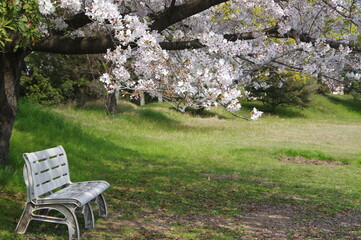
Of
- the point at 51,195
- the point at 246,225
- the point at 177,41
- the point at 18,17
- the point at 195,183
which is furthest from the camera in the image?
the point at 195,183

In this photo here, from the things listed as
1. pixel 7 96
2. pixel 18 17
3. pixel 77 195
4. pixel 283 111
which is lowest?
pixel 283 111

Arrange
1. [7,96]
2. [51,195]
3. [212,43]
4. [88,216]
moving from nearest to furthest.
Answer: [51,195]
[88,216]
[212,43]
[7,96]

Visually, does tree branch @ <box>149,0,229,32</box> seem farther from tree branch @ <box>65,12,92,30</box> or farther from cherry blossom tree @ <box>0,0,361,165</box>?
tree branch @ <box>65,12,92,30</box>

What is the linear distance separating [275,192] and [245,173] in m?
2.41

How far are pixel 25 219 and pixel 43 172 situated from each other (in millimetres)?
753

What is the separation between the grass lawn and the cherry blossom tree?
1727 mm

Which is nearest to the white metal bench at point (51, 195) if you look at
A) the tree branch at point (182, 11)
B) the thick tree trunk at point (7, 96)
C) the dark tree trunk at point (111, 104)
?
the thick tree trunk at point (7, 96)

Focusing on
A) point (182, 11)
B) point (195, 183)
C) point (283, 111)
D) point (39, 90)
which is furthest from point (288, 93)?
point (182, 11)

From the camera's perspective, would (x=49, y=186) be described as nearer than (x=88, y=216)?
Yes

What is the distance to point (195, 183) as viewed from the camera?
376 inches

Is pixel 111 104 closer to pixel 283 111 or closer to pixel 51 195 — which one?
pixel 51 195

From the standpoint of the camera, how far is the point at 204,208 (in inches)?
284

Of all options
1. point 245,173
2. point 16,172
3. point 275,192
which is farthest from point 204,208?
point 245,173

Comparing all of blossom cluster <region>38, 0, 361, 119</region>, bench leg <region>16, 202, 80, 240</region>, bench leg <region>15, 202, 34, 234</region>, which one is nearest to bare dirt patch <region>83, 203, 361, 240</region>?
bench leg <region>16, 202, 80, 240</region>
